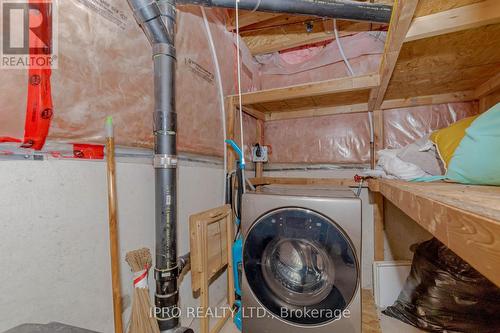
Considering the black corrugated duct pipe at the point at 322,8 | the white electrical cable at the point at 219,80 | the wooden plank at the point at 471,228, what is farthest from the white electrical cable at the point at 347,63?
the wooden plank at the point at 471,228

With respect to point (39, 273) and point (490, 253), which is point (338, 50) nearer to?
point (490, 253)

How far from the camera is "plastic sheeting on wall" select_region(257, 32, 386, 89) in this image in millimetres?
1827

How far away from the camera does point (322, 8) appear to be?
1.30 m

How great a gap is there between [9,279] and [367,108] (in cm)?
231

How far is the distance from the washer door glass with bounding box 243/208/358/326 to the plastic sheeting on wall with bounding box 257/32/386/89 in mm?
1432

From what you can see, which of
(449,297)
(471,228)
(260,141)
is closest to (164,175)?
(471,228)

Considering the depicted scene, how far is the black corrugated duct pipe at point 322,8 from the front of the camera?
125 centimetres

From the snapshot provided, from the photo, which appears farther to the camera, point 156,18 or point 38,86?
point 156,18

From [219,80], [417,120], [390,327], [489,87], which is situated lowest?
[390,327]

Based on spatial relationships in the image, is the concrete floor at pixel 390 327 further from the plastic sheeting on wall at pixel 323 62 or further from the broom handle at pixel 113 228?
the plastic sheeting on wall at pixel 323 62

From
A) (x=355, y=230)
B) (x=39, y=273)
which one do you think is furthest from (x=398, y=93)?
(x=39, y=273)

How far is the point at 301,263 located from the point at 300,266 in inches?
0.7

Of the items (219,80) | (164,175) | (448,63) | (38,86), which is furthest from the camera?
(219,80)

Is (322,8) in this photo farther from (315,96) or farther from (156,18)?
(156,18)
